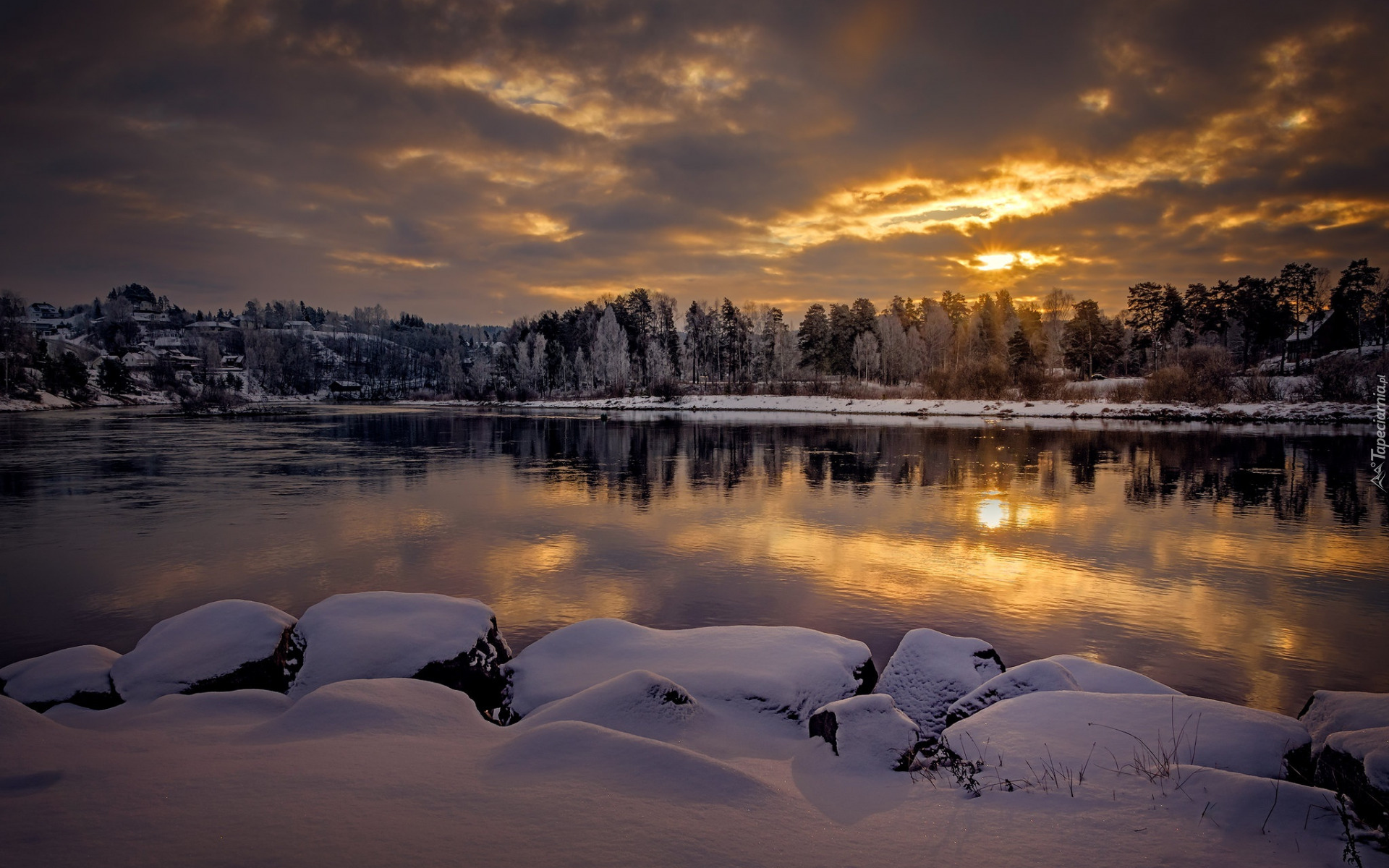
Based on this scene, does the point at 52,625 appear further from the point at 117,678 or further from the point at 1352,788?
the point at 1352,788

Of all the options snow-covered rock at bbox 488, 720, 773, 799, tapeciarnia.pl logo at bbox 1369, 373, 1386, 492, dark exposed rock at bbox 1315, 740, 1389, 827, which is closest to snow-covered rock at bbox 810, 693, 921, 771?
snow-covered rock at bbox 488, 720, 773, 799

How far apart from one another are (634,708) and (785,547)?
362 inches

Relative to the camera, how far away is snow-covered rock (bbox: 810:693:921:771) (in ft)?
16.1

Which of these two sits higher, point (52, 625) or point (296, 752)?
point (296, 752)

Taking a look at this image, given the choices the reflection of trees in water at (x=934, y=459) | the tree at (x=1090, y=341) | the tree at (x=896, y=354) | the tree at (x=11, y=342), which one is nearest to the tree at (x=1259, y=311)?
the tree at (x=1090, y=341)

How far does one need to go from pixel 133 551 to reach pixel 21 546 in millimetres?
2908

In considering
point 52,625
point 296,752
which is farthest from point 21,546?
point 296,752

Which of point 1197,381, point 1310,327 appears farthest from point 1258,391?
point 1310,327

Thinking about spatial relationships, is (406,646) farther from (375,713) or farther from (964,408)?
(964,408)

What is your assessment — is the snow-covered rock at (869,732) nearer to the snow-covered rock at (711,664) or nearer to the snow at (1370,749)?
the snow-covered rock at (711,664)

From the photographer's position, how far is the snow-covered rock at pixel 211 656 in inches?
255

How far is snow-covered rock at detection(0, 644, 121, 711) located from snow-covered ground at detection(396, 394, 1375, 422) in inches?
2505

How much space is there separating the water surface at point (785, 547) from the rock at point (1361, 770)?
11.5ft

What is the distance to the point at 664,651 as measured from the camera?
24.4 feet
